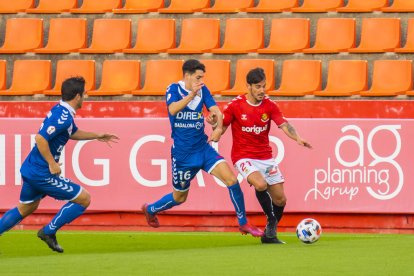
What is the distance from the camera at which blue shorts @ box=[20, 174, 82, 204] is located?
10.5 m

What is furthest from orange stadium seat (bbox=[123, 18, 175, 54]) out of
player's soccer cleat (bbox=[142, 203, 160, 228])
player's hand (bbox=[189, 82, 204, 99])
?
player's hand (bbox=[189, 82, 204, 99])

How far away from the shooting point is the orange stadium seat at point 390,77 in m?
14.9

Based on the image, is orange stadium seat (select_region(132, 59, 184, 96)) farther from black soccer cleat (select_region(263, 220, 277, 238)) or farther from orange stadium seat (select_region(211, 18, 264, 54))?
black soccer cleat (select_region(263, 220, 277, 238))

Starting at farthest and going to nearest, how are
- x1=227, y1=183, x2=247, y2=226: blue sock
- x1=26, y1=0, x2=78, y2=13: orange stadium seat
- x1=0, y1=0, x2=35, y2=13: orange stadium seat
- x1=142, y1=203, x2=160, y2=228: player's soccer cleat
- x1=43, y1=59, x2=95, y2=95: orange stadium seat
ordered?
x1=0, y1=0, x2=35, y2=13: orange stadium seat
x1=26, y1=0, x2=78, y2=13: orange stadium seat
x1=43, y1=59, x2=95, y2=95: orange stadium seat
x1=142, y1=203, x2=160, y2=228: player's soccer cleat
x1=227, y1=183, x2=247, y2=226: blue sock

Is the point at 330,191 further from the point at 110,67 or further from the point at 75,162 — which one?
the point at 110,67

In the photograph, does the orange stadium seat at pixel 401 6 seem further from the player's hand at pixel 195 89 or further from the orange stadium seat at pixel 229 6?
the player's hand at pixel 195 89

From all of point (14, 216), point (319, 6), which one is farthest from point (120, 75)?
point (14, 216)

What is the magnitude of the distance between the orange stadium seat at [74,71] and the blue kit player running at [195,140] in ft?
16.0

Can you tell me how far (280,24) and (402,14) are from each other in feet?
5.72

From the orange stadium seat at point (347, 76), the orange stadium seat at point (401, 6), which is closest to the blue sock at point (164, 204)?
the orange stadium seat at point (347, 76)

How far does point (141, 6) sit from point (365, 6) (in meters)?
3.49

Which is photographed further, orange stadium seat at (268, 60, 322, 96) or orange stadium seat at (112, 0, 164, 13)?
orange stadium seat at (112, 0, 164, 13)

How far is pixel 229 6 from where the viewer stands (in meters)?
17.1

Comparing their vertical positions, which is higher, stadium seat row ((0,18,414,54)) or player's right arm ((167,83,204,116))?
stadium seat row ((0,18,414,54))
